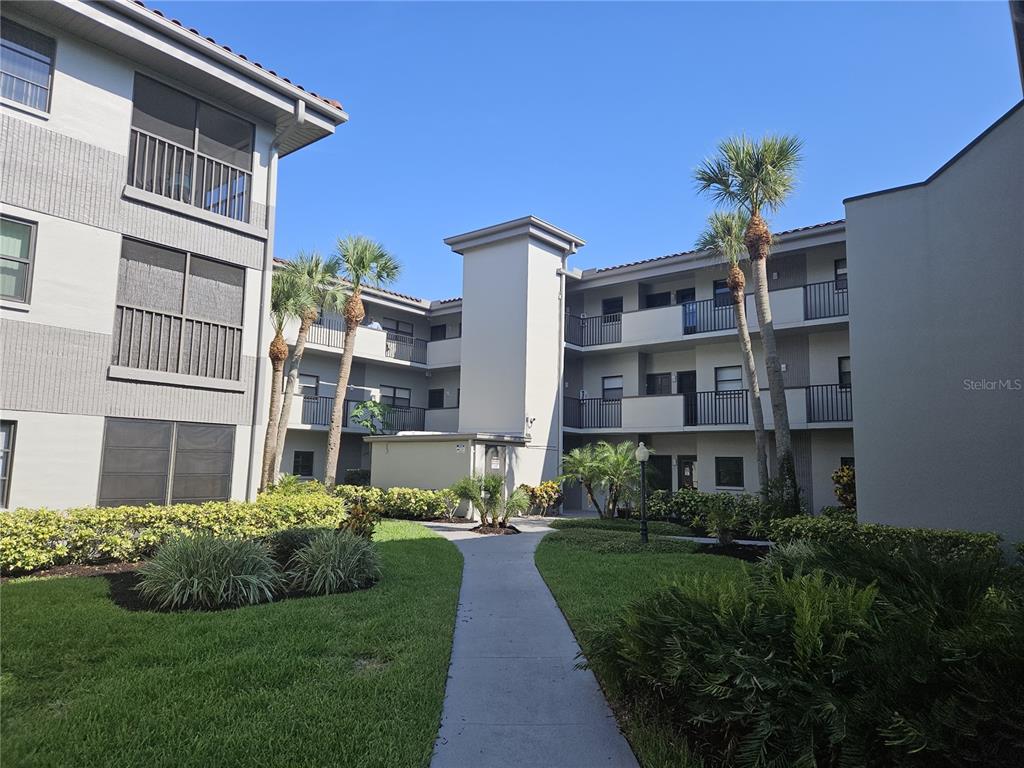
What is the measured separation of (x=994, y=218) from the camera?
10531 mm

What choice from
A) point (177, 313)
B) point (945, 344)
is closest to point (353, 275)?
point (177, 313)

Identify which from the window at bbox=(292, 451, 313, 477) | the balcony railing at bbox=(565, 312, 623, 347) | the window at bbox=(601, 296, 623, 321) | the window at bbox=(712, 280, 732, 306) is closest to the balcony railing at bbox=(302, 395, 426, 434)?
the window at bbox=(292, 451, 313, 477)

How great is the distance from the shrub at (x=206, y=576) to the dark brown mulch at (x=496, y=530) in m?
8.07

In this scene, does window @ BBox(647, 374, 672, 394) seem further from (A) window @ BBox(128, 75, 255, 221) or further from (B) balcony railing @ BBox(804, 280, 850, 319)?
(A) window @ BBox(128, 75, 255, 221)

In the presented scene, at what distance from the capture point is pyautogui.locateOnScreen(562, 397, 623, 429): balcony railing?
23.3 m

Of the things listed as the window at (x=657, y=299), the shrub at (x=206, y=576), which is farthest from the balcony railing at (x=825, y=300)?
the shrub at (x=206, y=576)

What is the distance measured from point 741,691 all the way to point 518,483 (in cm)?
1774

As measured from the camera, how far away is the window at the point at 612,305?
24.9 metres

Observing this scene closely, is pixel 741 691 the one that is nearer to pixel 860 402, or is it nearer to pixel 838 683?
pixel 838 683

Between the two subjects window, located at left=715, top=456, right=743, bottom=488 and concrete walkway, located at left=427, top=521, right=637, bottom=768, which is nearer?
concrete walkway, located at left=427, top=521, right=637, bottom=768

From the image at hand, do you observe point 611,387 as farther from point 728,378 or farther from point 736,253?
point 736,253

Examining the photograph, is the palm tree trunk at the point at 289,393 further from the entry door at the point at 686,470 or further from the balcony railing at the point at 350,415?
the entry door at the point at 686,470

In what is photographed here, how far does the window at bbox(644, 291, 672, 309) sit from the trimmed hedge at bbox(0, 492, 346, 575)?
51.9ft

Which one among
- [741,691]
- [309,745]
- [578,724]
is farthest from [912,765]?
[309,745]
